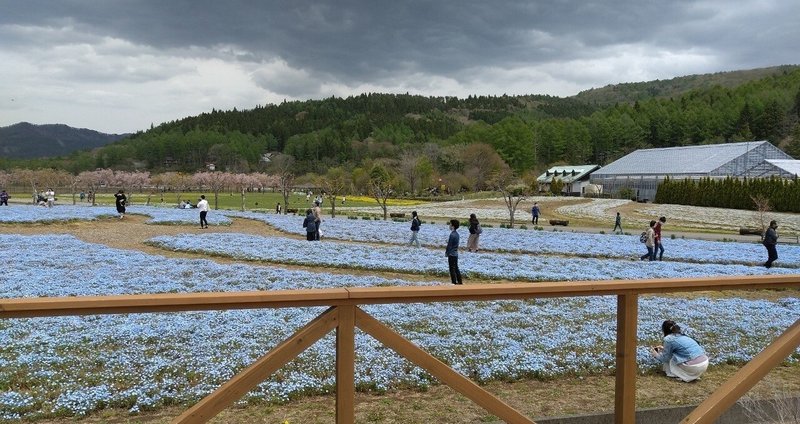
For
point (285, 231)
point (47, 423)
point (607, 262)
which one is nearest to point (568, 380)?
point (47, 423)

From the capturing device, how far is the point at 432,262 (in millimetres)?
20547

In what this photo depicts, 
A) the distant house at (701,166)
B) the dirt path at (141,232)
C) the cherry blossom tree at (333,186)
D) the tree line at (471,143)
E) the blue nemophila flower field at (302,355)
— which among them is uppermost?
the tree line at (471,143)

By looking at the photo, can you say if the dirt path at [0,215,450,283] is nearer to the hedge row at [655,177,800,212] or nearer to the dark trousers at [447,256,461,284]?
the dark trousers at [447,256,461,284]

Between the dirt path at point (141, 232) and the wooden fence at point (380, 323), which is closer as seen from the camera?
the wooden fence at point (380, 323)

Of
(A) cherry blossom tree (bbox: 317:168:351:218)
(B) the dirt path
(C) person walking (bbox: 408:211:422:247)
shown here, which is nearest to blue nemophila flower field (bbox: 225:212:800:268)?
(C) person walking (bbox: 408:211:422:247)

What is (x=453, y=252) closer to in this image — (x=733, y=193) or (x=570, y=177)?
(x=733, y=193)

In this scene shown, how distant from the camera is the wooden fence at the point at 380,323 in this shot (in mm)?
2588

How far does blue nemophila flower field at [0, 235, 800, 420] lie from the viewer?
5.63 meters

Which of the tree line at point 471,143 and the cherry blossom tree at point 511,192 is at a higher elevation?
the tree line at point 471,143

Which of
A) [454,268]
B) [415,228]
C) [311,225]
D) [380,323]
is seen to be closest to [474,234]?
[415,228]

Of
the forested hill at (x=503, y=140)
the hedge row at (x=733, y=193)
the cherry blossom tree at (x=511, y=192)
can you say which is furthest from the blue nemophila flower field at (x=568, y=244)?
the forested hill at (x=503, y=140)

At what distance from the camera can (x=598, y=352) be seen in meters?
7.04

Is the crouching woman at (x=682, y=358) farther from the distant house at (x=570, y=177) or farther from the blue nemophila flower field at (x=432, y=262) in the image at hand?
the distant house at (x=570, y=177)

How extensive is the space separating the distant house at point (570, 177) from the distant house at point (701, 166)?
1499 centimetres
